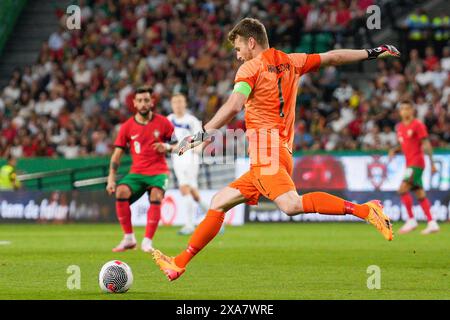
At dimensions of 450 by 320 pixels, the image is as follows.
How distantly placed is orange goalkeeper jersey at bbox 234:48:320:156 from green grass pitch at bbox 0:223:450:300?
1.53 metres

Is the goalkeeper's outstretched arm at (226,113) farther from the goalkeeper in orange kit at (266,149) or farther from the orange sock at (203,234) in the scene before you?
the orange sock at (203,234)

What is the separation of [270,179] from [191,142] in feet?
3.74

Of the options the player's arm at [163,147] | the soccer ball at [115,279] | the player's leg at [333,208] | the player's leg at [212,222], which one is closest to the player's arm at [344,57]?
the player's leg at [333,208]

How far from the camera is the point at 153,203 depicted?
50.6 ft

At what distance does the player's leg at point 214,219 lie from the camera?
10281 millimetres

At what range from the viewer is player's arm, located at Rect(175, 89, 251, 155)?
9.32 m

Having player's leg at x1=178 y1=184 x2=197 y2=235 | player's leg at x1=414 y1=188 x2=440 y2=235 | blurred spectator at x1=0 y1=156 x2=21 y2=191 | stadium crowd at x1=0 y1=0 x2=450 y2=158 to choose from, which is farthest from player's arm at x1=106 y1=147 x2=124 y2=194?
stadium crowd at x1=0 y1=0 x2=450 y2=158

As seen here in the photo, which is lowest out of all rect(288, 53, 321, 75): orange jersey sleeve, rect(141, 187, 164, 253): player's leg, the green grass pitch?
the green grass pitch

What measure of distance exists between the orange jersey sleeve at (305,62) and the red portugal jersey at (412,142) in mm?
9569

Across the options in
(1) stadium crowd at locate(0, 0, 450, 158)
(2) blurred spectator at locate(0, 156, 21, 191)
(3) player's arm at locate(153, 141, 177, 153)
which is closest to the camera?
(3) player's arm at locate(153, 141, 177, 153)

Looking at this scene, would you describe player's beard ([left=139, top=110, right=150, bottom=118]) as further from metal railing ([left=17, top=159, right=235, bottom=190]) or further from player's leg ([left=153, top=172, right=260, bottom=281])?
metal railing ([left=17, top=159, right=235, bottom=190])

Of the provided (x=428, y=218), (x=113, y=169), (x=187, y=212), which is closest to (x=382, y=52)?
(x=113, y=169)

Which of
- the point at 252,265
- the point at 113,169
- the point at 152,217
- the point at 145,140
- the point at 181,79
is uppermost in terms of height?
the point at 181,79

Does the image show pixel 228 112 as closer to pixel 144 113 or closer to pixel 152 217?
pixel 152 217
